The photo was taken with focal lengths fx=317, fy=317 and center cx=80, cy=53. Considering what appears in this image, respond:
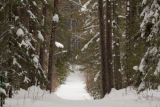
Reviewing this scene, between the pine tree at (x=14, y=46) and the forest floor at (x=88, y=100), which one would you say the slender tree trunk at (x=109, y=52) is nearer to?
the forest floor at (x=88, y=100)

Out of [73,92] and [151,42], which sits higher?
[151,42]

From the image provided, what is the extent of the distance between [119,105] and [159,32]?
261cm

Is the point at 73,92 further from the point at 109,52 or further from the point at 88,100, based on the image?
the point at 88,100

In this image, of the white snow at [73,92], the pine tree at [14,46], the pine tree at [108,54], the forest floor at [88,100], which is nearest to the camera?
the pine tree at [14,46]

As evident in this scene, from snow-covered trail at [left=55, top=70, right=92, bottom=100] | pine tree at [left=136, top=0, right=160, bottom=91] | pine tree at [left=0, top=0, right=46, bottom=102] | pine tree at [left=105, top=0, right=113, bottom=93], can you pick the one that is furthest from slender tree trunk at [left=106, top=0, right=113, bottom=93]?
snow-covered trail at [left=55, top=70, right=92, bottom=100]

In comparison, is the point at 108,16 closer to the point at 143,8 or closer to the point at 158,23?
the point at 143,8

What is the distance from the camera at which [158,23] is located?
10.1 m

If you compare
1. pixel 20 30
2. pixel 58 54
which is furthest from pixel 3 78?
pixel 58 54

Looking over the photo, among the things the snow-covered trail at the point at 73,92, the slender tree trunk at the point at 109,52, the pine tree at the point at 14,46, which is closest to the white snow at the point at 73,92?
the snow-covered trail at the point at 73,92

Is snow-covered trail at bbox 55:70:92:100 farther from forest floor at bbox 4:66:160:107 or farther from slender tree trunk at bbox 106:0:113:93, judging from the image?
forest floor at bbox 4:66:160:107

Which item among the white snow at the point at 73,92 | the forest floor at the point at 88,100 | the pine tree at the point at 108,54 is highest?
the pine tree at the point at 108,54

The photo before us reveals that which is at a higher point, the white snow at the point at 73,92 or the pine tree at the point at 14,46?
the pine tree at the point at 14,46

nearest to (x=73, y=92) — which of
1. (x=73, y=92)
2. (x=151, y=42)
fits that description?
(x=73, y=92)

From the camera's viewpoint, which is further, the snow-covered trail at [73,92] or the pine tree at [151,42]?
the snow-covered trail at [73,92]
